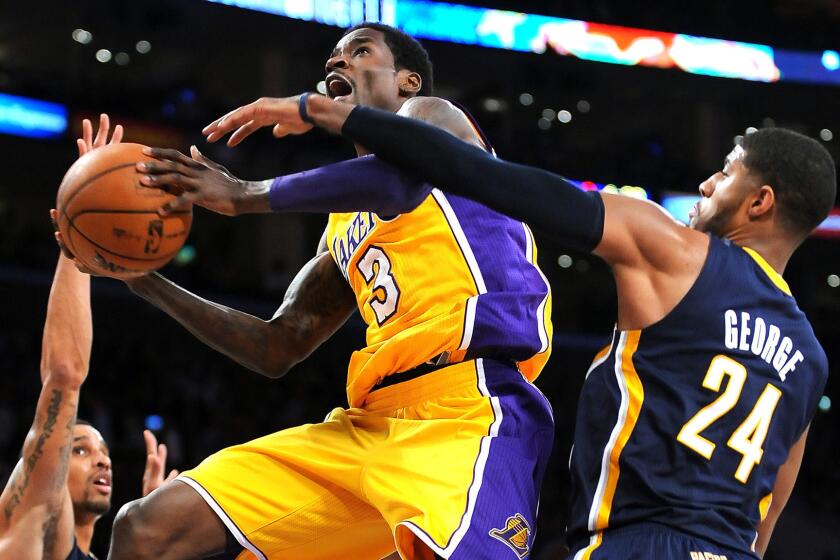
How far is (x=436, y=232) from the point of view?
3.34 m

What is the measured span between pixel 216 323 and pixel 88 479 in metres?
1.35

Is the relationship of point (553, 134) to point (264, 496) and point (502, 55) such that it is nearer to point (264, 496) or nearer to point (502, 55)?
point (502, 55)

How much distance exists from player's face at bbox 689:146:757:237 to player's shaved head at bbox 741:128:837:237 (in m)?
0.03

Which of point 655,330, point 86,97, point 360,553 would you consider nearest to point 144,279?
point 360,553

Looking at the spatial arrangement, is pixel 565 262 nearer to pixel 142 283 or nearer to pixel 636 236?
pixel 142 283

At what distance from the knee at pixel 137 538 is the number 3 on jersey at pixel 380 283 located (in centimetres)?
90

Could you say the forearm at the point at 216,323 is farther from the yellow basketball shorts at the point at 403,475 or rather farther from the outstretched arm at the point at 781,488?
the outstretched arm at the point at 781,488

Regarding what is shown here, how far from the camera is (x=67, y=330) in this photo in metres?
3.74

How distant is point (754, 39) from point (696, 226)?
14.8m

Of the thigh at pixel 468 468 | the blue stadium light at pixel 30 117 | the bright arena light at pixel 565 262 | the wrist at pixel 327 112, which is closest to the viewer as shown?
the wrist at pixel 327 112

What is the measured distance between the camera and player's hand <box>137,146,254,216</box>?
2779 millimetres

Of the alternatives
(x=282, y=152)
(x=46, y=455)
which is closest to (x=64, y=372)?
(x=46, y=455)

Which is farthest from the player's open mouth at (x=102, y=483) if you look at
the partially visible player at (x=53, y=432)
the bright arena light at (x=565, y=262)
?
the bright arena light at (x=565, y=262)

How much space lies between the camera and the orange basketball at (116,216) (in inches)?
112
